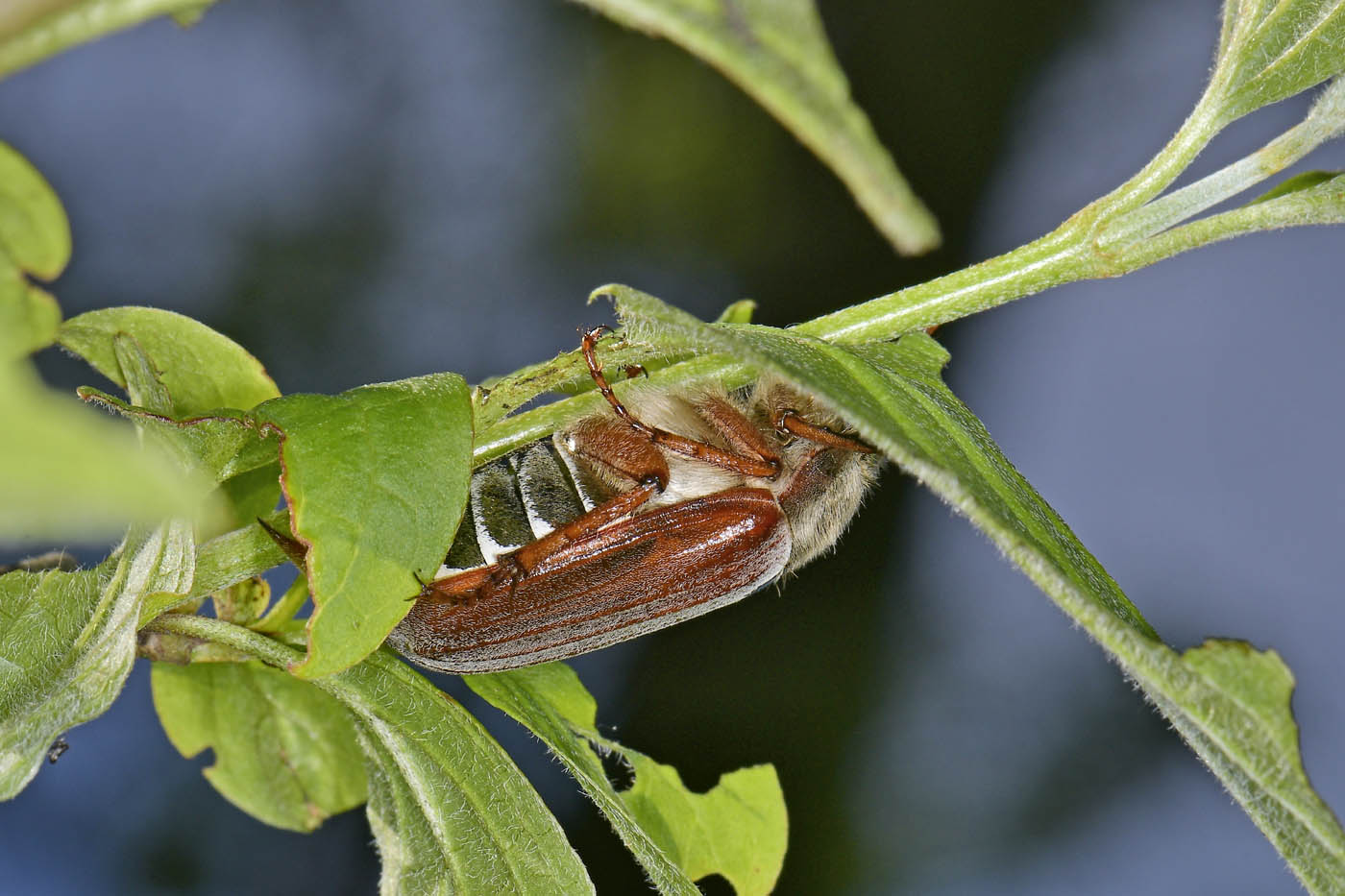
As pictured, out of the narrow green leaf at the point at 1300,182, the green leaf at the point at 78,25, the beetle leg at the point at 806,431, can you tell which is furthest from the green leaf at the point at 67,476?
the beetle leg at the point at 806,431

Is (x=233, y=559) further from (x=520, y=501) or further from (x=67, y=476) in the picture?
(x=67, y=476)

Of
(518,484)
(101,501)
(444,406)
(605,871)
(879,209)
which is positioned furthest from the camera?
(605,871)

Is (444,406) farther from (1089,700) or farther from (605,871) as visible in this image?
(1089,700)

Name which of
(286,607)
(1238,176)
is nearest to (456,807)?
(286,607)

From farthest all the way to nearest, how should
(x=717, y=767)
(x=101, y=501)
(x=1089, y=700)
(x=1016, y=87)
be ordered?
1. (x=1016, y=87)
2. (x=1089, y=700)
3. (x=717, y=767)
4. (x=101, y=501)

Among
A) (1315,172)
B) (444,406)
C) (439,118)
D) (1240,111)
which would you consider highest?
(439,118)

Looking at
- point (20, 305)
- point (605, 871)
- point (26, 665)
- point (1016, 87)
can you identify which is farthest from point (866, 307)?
point (1016, 87)
